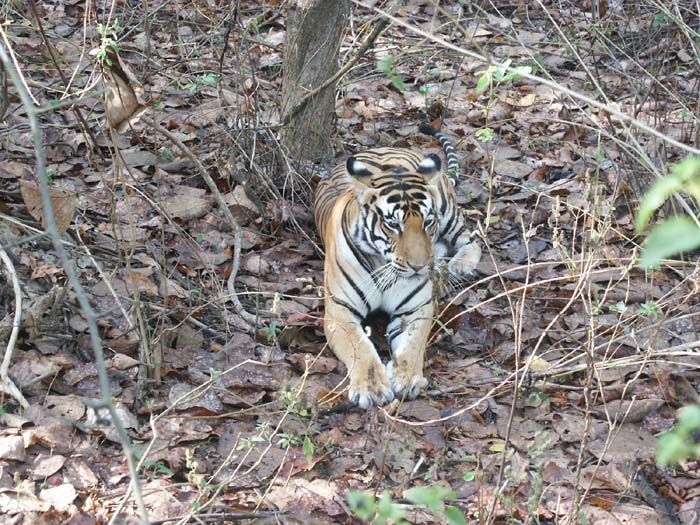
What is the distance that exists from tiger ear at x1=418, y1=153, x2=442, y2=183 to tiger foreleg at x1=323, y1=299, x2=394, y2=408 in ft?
2.81

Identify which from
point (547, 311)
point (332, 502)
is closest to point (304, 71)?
point (547, 311)

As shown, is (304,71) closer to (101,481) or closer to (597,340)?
(597,340)

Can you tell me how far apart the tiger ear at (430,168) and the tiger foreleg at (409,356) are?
2.37 ft

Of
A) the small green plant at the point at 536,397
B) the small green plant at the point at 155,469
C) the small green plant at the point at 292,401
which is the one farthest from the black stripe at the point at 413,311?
the small green plant at the point at 155,469

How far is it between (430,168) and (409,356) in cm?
108

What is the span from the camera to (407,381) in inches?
163

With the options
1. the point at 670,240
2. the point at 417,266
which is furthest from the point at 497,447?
the point at 670,240

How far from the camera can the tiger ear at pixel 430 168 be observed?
476 centimetres

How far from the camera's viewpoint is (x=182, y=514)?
327 centimetres

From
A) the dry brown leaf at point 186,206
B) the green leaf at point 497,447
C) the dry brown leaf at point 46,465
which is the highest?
the dry brown leaf at point 186,206

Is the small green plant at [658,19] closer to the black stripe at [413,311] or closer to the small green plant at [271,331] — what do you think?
the black stripe at [413,311]

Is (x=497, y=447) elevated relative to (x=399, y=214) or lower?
lower

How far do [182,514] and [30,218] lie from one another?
80.7 inches

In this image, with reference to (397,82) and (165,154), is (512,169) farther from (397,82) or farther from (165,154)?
(397,82)
